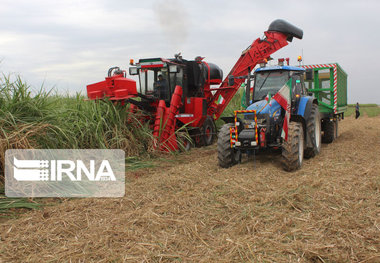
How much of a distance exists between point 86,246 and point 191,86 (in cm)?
726

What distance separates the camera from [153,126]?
8.49 meters

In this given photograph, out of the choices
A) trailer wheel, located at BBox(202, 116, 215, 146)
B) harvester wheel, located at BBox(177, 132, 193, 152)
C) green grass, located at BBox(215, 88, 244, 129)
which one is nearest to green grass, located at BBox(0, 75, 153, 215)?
harvester wheel, located at BBox(177, 132, 193, 152)

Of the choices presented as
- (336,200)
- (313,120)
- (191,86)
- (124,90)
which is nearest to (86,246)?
(336,200)

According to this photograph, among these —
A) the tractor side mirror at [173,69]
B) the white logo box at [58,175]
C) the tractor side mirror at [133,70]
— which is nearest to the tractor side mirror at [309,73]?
the tractor side mirror at [173,69]

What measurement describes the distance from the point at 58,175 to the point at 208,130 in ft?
18.1

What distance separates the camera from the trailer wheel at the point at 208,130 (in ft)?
32.7

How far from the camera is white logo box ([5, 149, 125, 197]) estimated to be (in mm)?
4973

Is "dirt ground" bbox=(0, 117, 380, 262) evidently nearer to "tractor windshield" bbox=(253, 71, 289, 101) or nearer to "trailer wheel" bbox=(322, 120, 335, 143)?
"tractor windshield" bbox=(253, 71, 289, 101)

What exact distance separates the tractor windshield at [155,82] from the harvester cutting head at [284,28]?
3.43m

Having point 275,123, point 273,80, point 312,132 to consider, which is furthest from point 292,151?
point 273,80

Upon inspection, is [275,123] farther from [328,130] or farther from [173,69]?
[328,130]

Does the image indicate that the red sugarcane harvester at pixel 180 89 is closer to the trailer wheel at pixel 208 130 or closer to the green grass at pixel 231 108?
the trailer wheel at pixel 208 130

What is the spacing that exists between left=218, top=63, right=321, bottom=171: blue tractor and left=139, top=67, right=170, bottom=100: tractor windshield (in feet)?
8.64

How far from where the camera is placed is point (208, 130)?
1027 cm
